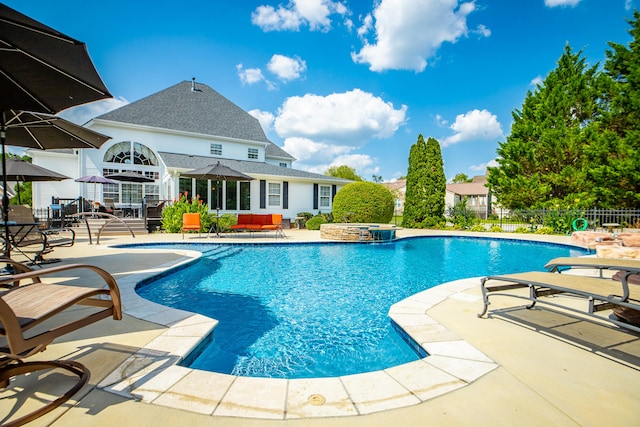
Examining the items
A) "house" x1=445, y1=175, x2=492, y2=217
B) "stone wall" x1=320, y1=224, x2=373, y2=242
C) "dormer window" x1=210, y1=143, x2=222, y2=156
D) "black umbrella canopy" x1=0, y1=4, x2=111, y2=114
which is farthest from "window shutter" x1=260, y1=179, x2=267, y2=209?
"house" x1=445, y1=175, x2=492, y2=217

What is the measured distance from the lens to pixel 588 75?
749 inches

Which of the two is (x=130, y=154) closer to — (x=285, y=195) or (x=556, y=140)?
(x=285, y=195)

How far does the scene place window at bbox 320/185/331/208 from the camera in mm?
20234

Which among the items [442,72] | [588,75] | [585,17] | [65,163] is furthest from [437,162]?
[65,163]

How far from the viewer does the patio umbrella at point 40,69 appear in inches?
118

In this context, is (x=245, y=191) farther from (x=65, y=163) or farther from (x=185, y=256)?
(x=65, y=163)

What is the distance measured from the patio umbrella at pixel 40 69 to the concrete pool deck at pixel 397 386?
309 centimetres

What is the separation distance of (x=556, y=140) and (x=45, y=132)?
23900mm

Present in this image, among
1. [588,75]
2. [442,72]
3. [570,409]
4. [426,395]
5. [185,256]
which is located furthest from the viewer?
[442,72]

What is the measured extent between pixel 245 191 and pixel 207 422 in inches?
637

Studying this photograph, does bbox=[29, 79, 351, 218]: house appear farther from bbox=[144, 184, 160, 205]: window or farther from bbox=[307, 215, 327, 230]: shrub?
bbox=[307, 215, 327, 230]: shrub

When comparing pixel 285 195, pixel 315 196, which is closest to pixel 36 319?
pixel 285 195

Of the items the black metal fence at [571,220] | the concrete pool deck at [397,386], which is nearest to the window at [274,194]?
the black metal fence at [571,220]

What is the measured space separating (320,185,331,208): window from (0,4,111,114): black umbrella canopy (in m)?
16.2
